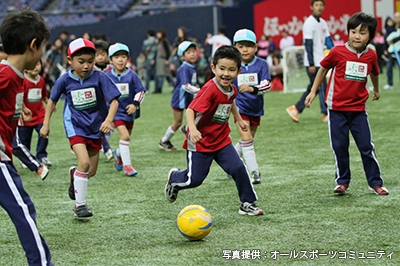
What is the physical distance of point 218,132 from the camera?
257 inches

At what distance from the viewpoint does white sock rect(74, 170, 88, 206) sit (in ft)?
22.1

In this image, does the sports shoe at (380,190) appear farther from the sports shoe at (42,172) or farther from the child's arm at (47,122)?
the sports shoe at (42,172)

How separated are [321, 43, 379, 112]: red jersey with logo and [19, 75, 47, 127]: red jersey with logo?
4282 mm

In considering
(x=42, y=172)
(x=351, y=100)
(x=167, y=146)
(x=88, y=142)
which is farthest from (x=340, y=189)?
(x=167, y=146)

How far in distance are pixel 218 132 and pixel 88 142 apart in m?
1.32

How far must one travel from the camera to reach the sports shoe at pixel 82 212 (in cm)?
660

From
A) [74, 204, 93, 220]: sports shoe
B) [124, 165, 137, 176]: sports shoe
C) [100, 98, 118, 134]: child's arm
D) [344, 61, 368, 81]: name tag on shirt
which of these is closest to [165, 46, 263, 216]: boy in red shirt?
[100, 98, 118, 134]: child's arm

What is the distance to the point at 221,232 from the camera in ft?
19.5

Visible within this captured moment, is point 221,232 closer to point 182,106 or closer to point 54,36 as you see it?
point 182,106

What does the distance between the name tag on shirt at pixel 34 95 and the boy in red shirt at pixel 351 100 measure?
4.15 metres

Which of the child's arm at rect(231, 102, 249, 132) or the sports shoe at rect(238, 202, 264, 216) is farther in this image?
the child's arm at rect(231, 102, 249, 132)

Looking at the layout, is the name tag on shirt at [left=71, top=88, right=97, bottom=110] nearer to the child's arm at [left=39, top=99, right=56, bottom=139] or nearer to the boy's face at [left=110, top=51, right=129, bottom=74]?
the child's arm at [left=39, top=99, right=56, bottom=139]

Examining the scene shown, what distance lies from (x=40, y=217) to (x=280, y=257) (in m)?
2.60

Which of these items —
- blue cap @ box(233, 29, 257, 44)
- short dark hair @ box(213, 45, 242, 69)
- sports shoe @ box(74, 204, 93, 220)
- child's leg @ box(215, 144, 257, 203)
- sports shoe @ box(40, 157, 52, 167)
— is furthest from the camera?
sports shoe @ box(40, 157, 52, 167)
